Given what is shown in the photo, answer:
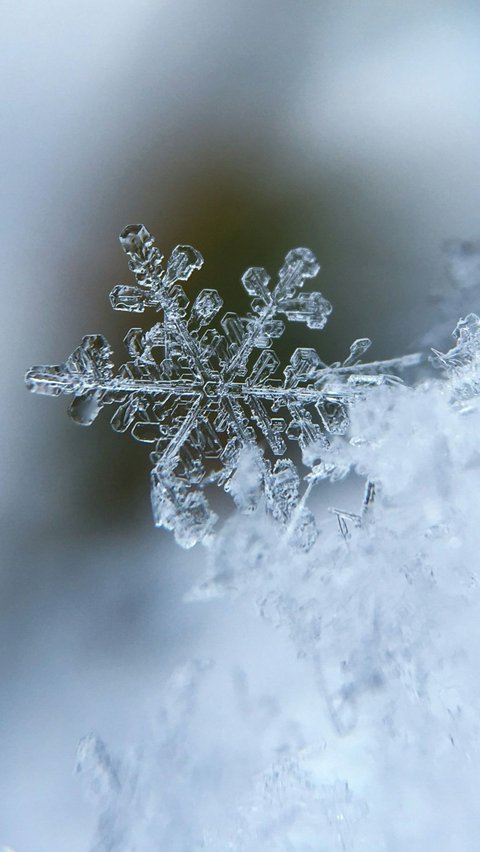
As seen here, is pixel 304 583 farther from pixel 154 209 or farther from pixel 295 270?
pixel 154 209

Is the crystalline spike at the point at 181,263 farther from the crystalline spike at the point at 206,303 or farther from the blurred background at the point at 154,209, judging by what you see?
the blurred background at the point at 154,209

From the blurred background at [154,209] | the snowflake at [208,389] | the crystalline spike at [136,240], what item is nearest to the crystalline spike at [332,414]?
→ the snowflake at [208,389]

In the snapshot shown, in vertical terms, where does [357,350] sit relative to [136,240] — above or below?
below

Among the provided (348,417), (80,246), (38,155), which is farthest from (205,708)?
(38,155)

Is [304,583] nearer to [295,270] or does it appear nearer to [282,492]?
[282,492]

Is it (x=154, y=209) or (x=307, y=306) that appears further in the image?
(x=154, y=209)

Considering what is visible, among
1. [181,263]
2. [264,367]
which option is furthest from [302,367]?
[181,263]

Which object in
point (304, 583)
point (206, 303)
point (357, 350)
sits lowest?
point (304, 583)
